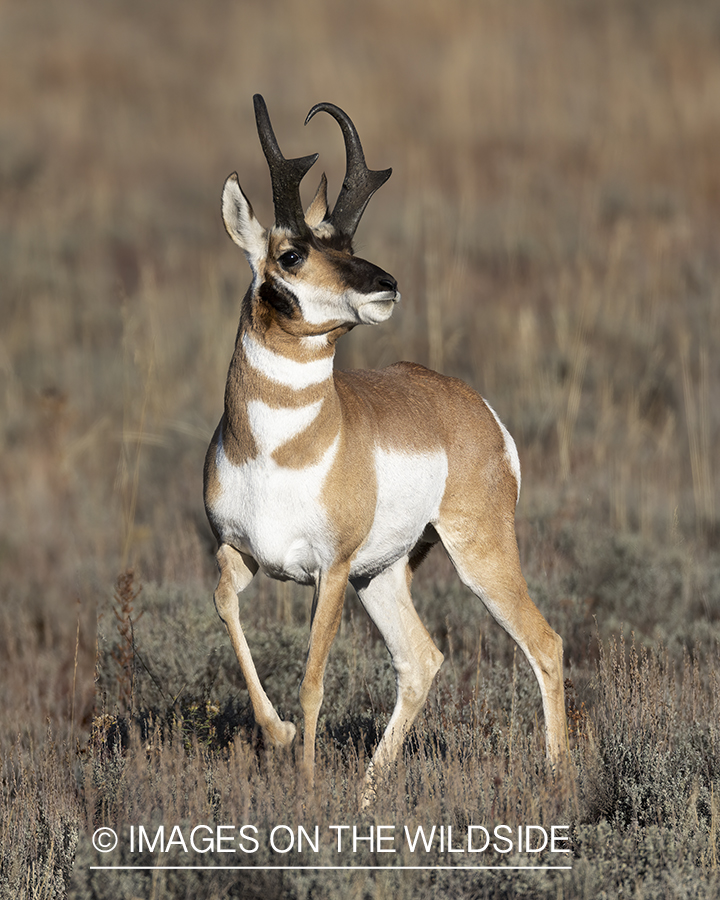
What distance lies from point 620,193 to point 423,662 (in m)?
13.3

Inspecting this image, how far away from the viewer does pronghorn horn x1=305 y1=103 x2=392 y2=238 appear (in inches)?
188

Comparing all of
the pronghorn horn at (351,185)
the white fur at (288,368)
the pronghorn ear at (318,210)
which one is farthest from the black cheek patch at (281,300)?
the pronghorn ear at (318,210)

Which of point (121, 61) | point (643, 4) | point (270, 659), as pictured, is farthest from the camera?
point (643, 4)

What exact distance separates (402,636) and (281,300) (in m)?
1.93

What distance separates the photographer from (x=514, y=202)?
17.5 metres

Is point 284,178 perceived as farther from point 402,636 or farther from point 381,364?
point 381,364

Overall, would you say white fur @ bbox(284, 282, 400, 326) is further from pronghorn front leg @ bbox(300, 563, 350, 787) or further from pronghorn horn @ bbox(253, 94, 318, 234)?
pronghorn front leg @ bbox(300, 563, 350, 787)

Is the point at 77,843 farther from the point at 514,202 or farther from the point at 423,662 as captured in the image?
the point at 514,202

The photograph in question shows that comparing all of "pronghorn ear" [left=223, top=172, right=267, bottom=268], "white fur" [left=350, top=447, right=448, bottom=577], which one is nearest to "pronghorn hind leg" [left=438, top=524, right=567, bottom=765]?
"white fur" [left=350, top=447, right=448, bottom=577]

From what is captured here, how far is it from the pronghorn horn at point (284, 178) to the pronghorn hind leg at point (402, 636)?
1819mm

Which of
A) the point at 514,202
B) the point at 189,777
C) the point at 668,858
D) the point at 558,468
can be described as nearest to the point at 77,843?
the point at 189,777

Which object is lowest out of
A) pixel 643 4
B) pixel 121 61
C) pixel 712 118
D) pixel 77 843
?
pixel 77 843

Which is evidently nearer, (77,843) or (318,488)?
(77,843)

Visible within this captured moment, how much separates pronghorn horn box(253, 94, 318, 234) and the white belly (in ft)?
3.03
